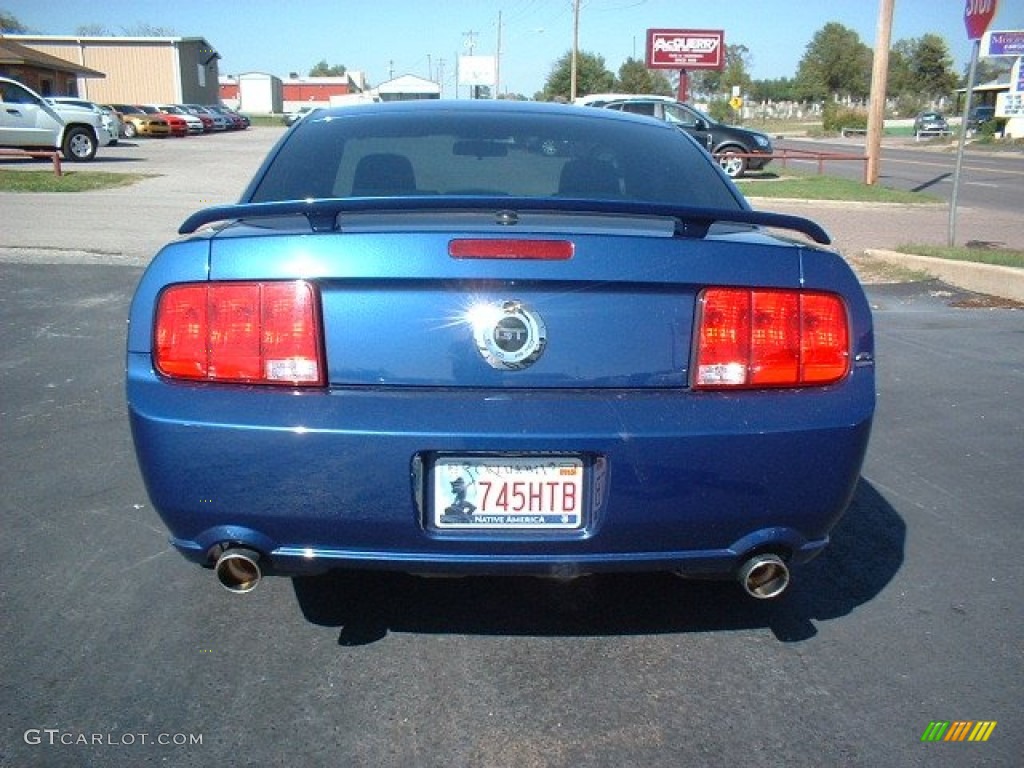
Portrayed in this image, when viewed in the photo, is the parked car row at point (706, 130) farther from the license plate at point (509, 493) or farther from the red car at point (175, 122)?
the red car at point (175, 122)

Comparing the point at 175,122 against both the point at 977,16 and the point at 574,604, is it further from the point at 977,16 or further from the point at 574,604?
the point at 574,604

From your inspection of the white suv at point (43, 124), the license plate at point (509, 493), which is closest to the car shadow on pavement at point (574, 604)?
the license plate at point (509, 493)

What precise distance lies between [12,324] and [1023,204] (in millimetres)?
18980

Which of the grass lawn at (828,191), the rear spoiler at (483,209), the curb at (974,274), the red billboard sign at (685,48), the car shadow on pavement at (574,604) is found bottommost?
the car shadow on pavement at (574,604)

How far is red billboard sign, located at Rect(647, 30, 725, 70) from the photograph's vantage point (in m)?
40.8

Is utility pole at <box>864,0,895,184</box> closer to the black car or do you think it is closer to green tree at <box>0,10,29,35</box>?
the black car

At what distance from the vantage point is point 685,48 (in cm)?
4119

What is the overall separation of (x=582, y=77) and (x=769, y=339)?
85.1m

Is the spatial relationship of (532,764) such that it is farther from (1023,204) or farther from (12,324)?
(1023,204)

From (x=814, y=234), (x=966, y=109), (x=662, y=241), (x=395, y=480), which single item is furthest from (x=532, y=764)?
(x=966, y=109)

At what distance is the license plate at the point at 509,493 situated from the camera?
2309mm

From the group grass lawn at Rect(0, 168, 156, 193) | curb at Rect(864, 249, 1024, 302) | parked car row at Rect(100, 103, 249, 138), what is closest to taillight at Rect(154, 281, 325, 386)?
curb at Rect(864, 249, 1024, 302)

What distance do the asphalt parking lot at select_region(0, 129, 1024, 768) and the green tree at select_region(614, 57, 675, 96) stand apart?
79.3 m

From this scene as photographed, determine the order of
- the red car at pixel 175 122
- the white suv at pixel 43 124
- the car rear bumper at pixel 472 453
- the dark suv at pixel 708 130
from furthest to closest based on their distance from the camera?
the red car at pixel 175 122, the white suv at pixel 43 124, the dark suv at pixel 708 130, the car rear bumper at pixel 472 453
